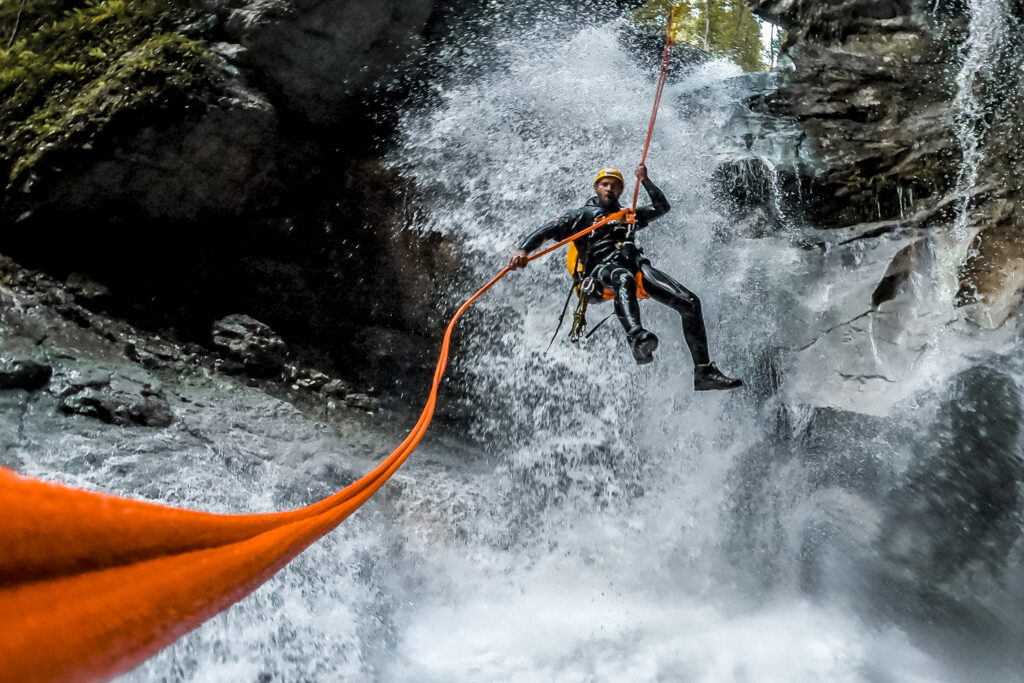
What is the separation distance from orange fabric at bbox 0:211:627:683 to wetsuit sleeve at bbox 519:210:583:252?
3.42 meters

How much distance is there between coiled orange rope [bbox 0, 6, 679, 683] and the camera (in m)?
1.18

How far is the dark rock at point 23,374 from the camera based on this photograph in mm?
4832

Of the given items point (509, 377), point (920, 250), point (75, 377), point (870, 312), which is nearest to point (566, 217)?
point (509, 377)

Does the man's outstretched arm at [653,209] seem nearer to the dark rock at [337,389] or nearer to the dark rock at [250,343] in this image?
the dark rock at [337,389]

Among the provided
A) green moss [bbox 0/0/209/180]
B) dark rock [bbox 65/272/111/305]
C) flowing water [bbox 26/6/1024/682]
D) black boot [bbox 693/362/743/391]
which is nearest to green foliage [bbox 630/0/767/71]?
flowing water [bbox 26/6/1024/682]

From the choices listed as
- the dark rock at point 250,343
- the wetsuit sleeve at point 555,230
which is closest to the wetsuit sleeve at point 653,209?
the wetsuit sleeve at point 555,230

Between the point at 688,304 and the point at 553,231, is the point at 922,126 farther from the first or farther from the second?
the point at 553,231

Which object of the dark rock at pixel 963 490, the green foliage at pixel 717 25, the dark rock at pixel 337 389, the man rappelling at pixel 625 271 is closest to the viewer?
the man rappelling at pixel 625 271

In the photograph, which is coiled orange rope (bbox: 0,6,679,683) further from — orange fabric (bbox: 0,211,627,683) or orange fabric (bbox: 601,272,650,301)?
orange fabric (bbox: 601,272,650,301)

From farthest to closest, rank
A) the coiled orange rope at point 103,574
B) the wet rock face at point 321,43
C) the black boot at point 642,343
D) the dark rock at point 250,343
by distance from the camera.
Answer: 1. the wet rock face at point 321,43
2. the dark rock at point 250,343
3. the black boot at point 642,343
4. the coiled orange rope at point 103,574

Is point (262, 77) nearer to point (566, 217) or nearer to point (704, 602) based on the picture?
point (566, 217)

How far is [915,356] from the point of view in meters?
5.67

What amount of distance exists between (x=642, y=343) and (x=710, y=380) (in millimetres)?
595

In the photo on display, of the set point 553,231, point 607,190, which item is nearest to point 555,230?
point 553,231
